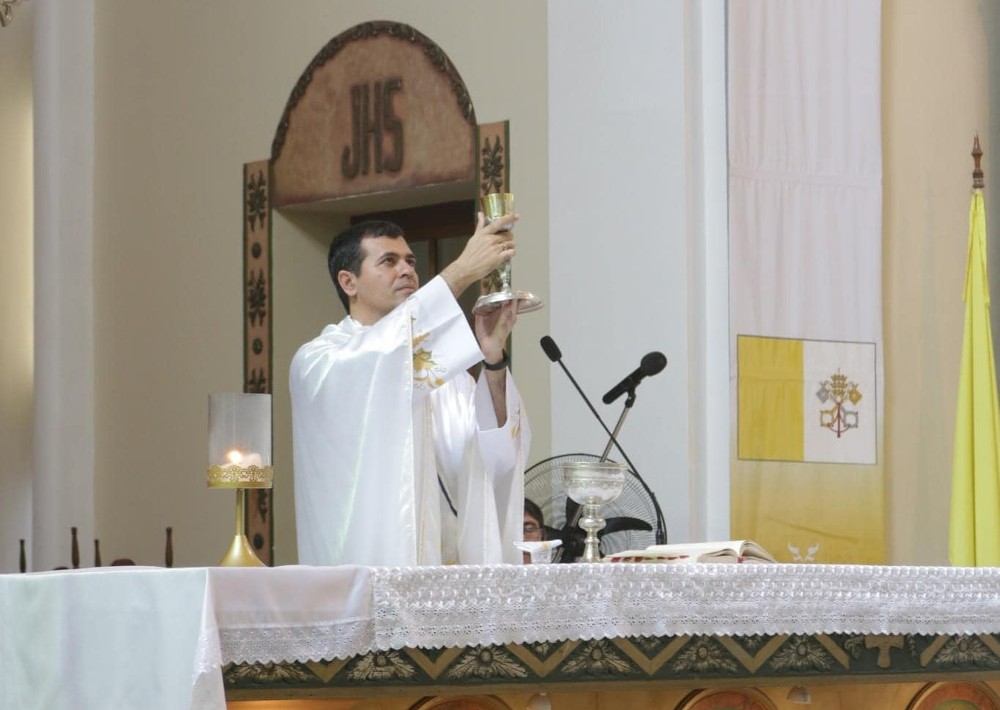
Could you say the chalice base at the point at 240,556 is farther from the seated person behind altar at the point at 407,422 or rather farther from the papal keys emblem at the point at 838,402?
the papal keys emblem at the point at 838,402

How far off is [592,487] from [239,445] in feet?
2.69

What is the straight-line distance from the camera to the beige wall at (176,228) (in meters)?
8.62

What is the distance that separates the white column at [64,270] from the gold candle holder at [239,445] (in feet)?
17.7

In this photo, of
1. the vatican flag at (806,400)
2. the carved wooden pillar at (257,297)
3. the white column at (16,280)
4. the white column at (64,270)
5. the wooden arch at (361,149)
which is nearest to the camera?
the vatican flag at (806,400)

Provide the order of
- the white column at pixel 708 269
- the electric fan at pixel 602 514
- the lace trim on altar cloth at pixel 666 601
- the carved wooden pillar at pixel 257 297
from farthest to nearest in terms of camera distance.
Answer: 1. the carved wooden pillar at pixel 257 297
2. the white column at pixel 708 269
3. the electric fan at pixel 602 514
4. the lace trim on altar cloth at pixel 666 601

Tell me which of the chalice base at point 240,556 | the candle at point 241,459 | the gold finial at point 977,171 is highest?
the gold finial at point 977,171

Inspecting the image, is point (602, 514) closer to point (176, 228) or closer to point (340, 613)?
point (340, 613)

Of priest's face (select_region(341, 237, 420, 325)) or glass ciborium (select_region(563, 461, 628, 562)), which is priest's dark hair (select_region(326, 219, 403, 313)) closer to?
priest's face (select_region(341, 237, 420, 325))

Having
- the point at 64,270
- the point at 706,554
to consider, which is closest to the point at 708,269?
the point at 706,554

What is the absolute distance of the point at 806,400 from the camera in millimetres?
7246

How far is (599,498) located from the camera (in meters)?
4.08

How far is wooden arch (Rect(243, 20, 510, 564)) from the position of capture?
25.6 ft

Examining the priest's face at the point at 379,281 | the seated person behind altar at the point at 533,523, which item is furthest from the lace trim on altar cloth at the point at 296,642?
the seated person behind altar at the point at 533,523

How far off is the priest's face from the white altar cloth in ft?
5.29
